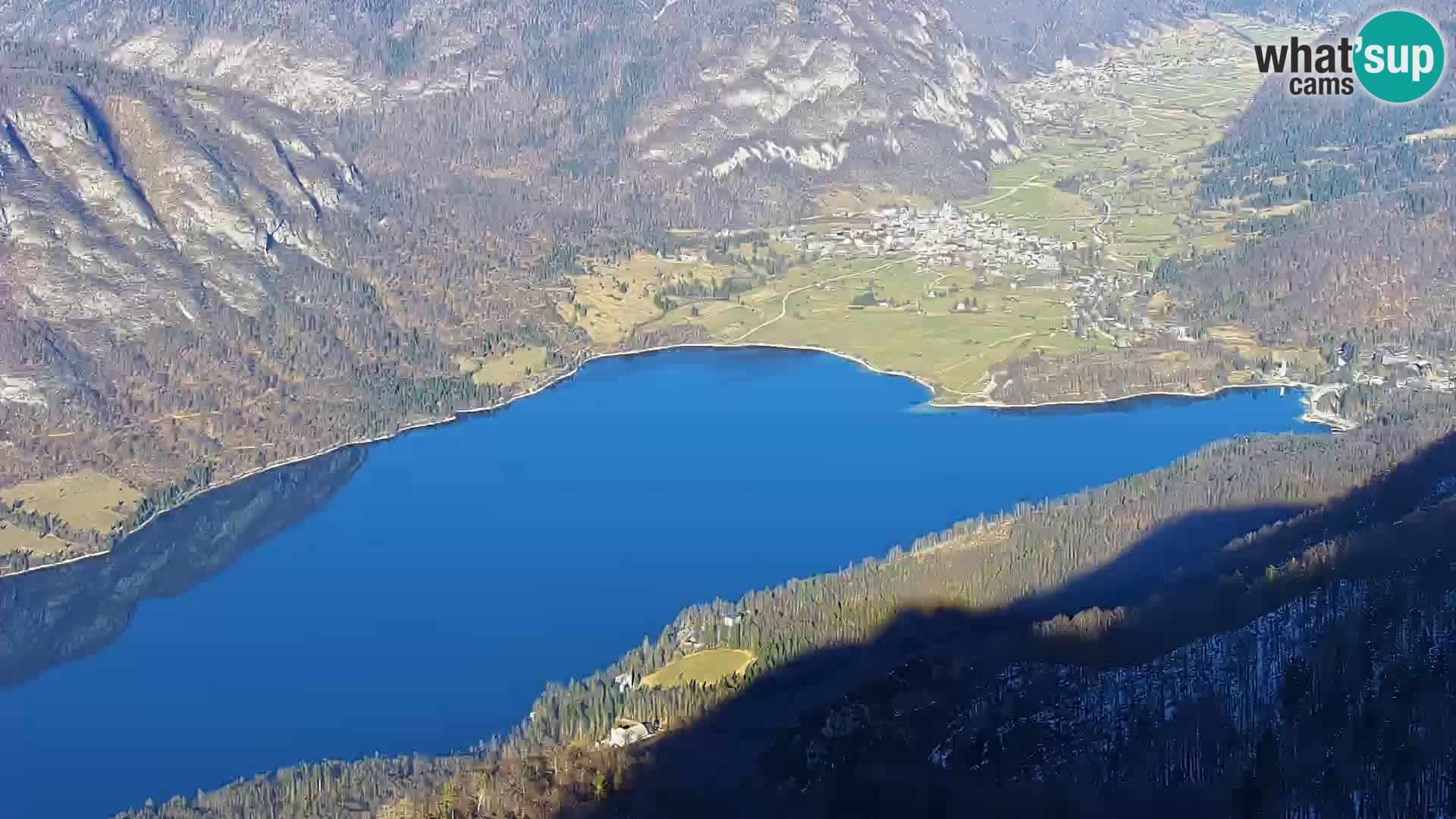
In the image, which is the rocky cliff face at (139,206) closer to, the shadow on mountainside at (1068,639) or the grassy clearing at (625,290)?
the grassy clearing at (625,290)

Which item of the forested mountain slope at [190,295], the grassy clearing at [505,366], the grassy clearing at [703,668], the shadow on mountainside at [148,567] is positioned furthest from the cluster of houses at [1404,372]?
the shadow on mountainside at [148,567]

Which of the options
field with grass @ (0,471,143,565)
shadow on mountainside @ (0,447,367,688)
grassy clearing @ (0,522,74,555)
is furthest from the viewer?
field with grass @ (0,471,143,565)

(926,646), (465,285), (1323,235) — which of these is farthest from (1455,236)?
(926,646)

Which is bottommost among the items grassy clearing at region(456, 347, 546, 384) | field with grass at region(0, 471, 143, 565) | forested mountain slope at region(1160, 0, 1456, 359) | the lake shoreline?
field with grass at region(0, 471, 143, 565)

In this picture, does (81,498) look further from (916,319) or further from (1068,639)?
(1068,639)

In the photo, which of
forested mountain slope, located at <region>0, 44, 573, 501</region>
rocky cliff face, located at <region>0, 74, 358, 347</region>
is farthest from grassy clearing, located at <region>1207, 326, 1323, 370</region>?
rocky cliff face, located at <region>0, 74, 358, 347</region>

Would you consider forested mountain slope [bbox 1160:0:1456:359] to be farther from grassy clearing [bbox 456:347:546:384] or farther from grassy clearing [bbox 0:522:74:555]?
grassy clearing [bbox 0:522:74:555]

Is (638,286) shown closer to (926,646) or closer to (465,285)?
(465,285)
